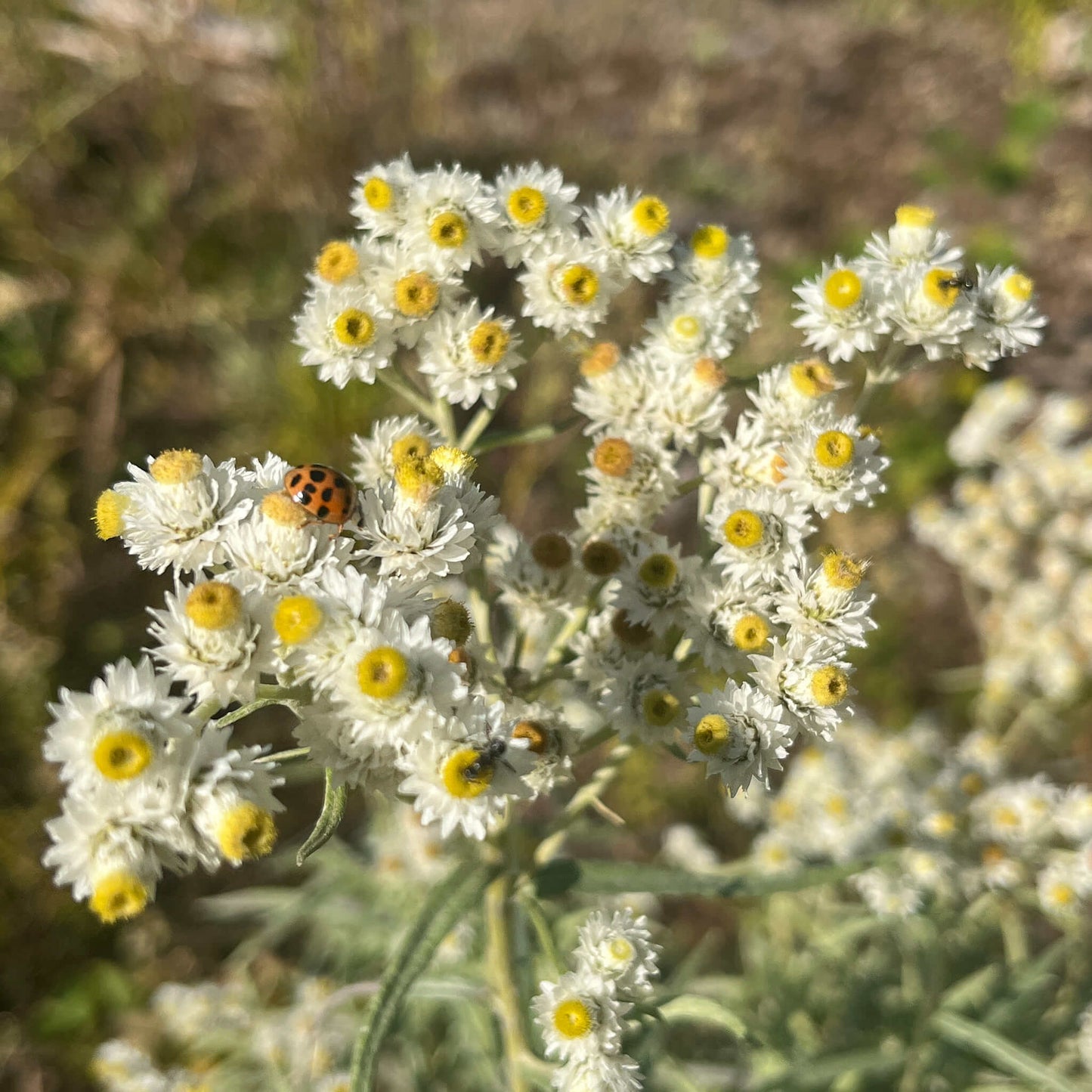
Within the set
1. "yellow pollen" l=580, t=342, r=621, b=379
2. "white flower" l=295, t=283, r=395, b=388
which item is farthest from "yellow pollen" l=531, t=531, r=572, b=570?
"white flower" l=295, t=283, r=395, b=388

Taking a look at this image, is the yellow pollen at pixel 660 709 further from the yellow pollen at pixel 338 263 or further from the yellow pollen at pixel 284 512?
the yellow pollen at pixel 338 263

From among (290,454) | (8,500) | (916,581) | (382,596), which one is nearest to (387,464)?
(382,596)

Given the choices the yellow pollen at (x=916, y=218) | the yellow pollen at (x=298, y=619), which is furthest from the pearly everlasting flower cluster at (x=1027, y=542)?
the yellow pollen at (x=298, y=619)

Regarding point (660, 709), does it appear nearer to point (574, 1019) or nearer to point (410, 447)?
point (574, 1019)

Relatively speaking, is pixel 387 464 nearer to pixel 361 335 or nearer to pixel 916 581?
pixel 361 335

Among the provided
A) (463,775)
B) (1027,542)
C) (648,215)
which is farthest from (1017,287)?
(1027,542)

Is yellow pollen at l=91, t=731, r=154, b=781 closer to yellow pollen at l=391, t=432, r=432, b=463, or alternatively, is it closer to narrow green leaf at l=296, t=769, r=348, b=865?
narrow green leaf at l=296, t=769, r=348, b=865
